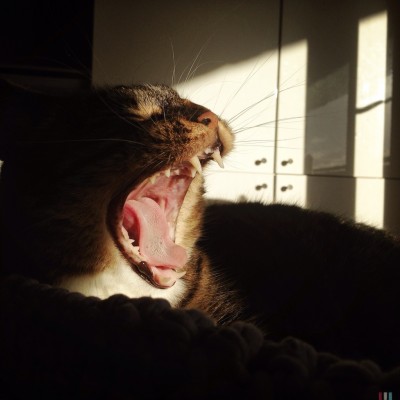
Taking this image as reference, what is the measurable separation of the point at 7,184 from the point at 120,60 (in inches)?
45.7

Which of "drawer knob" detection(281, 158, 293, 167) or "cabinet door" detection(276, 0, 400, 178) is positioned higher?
"cabinet door" detection(276, 0, 400, 178)

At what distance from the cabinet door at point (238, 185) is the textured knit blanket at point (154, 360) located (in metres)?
1.62

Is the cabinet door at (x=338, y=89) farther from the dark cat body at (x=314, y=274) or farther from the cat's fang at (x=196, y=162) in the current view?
the cat's fang at (x=196, y=162)

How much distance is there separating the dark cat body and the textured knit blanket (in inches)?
19.1

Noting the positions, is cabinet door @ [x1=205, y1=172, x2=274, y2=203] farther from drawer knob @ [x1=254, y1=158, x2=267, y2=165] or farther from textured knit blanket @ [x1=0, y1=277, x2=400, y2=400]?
textured knit blanket @ [x1=0, y1=277, x2=400, y2=400]

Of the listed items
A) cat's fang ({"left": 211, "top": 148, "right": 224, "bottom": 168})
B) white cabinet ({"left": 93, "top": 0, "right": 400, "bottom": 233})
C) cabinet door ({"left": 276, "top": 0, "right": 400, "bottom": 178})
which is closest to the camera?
cat's fang ({"left": 211, "top": 148, "right": 224, "bottom": 168})

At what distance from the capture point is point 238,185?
2.07 metres

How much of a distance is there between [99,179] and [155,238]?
16cm

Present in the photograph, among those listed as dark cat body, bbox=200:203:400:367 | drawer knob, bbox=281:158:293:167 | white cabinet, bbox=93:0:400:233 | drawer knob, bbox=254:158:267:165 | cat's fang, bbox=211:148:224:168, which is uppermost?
white cabinet, bbox=93:0:400:233

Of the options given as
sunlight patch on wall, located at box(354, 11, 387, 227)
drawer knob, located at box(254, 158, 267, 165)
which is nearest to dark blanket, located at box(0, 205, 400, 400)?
drawer knob, located at box(254, 158, 267, 165)

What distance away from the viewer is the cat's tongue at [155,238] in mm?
798

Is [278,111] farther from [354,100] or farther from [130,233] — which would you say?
[130,233]

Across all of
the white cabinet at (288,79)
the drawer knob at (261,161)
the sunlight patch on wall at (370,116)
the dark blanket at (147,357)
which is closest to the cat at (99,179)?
the dark blanket at (147,357)

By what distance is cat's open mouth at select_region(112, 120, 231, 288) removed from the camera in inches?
29.5
